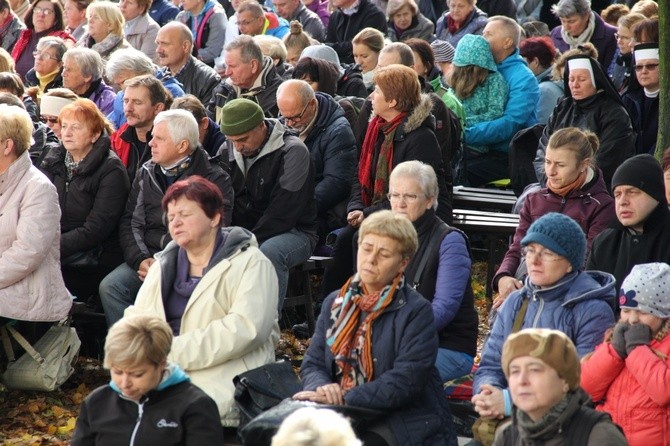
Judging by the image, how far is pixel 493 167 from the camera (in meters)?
12.2

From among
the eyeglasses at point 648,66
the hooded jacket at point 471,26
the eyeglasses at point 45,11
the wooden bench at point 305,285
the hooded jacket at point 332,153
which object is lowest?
the wooden bench at point 305,285

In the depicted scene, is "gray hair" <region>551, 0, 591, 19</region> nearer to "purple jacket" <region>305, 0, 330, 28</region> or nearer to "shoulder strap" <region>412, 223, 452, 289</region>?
"purple jacket" <region>305, 0, 330, 28</region>

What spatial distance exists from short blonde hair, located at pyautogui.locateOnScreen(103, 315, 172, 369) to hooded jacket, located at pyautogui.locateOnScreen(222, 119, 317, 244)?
11.8 feet

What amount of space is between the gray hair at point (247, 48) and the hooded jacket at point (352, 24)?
4.52 m

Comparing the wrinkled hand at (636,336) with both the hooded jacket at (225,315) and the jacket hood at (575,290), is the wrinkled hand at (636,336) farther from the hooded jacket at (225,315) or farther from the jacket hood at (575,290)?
the hooded jacket at (225,315)

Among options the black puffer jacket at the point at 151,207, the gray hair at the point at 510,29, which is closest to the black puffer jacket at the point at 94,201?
the black puffer jacket at the point at 151,207

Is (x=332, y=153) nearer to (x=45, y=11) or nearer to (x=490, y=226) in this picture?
(x=490, y=226)

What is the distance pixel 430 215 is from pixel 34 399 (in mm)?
3087

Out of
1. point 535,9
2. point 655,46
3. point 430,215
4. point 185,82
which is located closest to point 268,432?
point 430,215

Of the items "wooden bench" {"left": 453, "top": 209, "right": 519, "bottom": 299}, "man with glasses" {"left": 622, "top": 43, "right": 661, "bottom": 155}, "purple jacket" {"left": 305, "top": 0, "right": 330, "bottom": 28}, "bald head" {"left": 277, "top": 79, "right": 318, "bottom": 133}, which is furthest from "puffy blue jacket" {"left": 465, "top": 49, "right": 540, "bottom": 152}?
"purple jacket" {"left": 305, "top": 0, "right": 330, "bottom": 28}

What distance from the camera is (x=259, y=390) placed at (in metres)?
6.64

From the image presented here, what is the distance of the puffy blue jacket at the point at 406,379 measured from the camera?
20.0 ft

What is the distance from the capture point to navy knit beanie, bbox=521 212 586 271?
636 centimetres

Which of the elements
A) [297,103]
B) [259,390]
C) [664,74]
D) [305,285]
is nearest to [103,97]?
[297,103]
